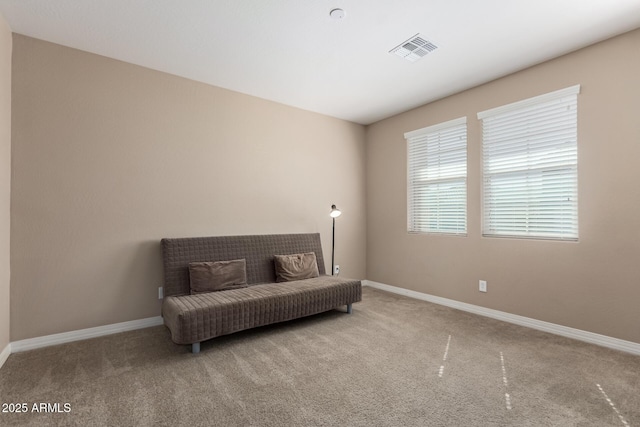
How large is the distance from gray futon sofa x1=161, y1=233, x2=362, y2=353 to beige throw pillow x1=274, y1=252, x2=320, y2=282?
4.4 inches

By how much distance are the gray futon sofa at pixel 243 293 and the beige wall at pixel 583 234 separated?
5.10 ft

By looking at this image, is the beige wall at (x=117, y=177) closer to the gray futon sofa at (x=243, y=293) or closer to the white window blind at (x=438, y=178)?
the gray futon sofa at (x=243, y=293)

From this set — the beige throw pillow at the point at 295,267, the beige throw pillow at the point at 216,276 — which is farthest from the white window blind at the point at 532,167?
the beige throw pillow at the point at 216,276

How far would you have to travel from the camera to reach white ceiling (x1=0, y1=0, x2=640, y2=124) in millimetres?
2322

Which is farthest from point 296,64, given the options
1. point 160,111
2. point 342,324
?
point 342,324

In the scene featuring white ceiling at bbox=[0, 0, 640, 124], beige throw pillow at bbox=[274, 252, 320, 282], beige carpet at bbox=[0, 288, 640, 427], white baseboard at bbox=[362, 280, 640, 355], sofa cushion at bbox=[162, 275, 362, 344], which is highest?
white ceiling at bbox=[0, 0, 640, 124]

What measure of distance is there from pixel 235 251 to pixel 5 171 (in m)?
2.08

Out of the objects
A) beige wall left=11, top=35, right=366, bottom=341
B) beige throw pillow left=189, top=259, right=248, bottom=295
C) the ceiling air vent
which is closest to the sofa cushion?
beige throw pillow left=189, top=259, right=248, bottom=295

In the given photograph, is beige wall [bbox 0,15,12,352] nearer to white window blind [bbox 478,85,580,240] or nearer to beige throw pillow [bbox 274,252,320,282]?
beige throw pillow [bbox 274,252,320,282]

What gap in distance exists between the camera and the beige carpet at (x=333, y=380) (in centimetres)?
177

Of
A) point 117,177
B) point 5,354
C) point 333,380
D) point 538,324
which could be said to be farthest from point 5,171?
point 538,324

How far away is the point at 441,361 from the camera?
2.44 metres

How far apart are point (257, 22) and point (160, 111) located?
1.55 meters

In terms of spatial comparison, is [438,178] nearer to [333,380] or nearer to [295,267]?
[295,267]
